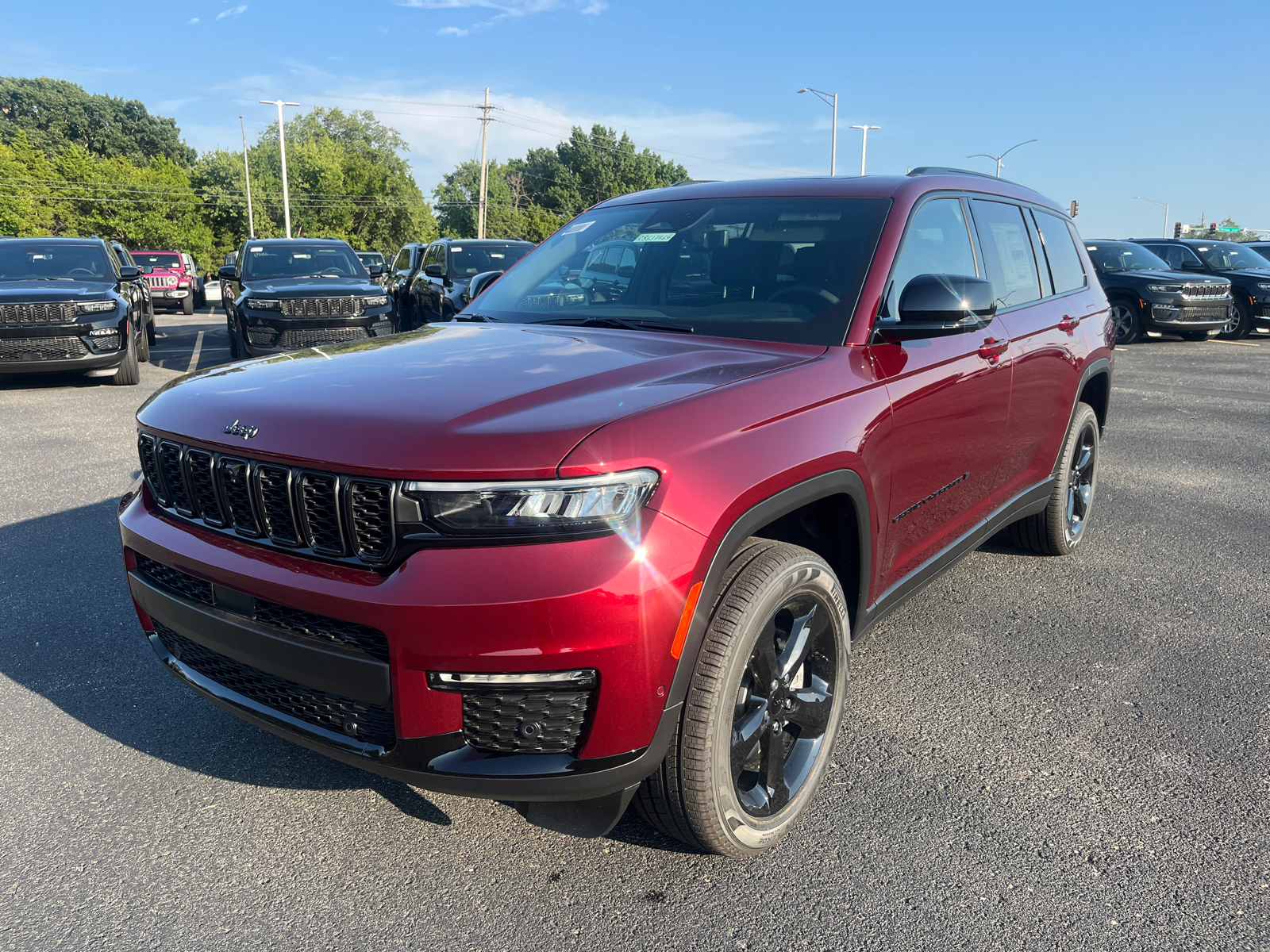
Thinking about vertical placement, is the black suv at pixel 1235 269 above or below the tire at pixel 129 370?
above

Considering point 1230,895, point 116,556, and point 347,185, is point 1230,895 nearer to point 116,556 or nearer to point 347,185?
point 116,556

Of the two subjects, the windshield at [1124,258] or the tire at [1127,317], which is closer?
the tire at [1127,317]

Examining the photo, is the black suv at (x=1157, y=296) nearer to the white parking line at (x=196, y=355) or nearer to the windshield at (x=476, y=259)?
the windshield at (x=476, y=259)

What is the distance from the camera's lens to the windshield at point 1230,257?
1894 centimetres

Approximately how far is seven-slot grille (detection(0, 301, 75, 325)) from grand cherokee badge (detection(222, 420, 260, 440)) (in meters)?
9.83

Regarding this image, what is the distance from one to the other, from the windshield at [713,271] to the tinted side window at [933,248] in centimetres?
12

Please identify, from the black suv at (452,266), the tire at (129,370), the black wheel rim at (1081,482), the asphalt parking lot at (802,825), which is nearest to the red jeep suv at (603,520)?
the asphalt parking lot at (802,825)

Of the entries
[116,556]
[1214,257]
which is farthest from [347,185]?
[116,556]

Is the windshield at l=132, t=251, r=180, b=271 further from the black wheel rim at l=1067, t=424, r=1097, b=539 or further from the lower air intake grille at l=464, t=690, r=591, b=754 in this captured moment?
the lower air intake grille at l=464, t=690, r=591, b=754

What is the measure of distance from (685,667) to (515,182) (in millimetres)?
116076

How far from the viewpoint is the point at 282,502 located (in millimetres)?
2209

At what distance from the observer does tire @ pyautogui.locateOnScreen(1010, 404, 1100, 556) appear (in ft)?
15.3

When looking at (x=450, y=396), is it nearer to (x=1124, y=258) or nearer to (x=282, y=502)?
(x=282, y=502)

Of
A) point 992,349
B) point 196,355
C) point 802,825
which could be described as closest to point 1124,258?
point 992,349
